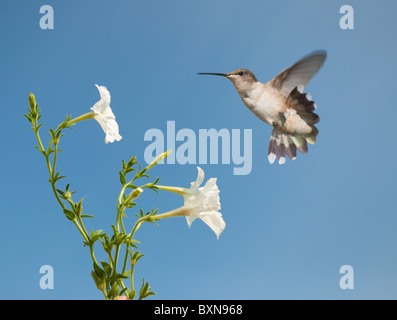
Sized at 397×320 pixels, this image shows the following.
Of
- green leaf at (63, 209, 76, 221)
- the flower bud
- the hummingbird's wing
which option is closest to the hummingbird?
the hummingbird's wing

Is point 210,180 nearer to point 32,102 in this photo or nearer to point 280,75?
point 32,102

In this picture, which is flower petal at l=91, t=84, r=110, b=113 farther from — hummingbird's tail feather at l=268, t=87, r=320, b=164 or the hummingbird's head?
hummingbird's tail feather at l=268, t=87, r=320, b=164

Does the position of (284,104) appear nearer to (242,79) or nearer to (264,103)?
(264,103)

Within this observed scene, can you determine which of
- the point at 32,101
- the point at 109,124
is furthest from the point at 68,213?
the point at 32,101

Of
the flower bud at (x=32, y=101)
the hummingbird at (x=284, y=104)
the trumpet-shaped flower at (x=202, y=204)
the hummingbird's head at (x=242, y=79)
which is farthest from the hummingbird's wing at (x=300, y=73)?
the flower bud at (x=32, y=101)

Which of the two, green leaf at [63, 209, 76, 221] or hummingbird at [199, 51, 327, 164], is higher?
hummingbird at [199, 51, 327, 164]
